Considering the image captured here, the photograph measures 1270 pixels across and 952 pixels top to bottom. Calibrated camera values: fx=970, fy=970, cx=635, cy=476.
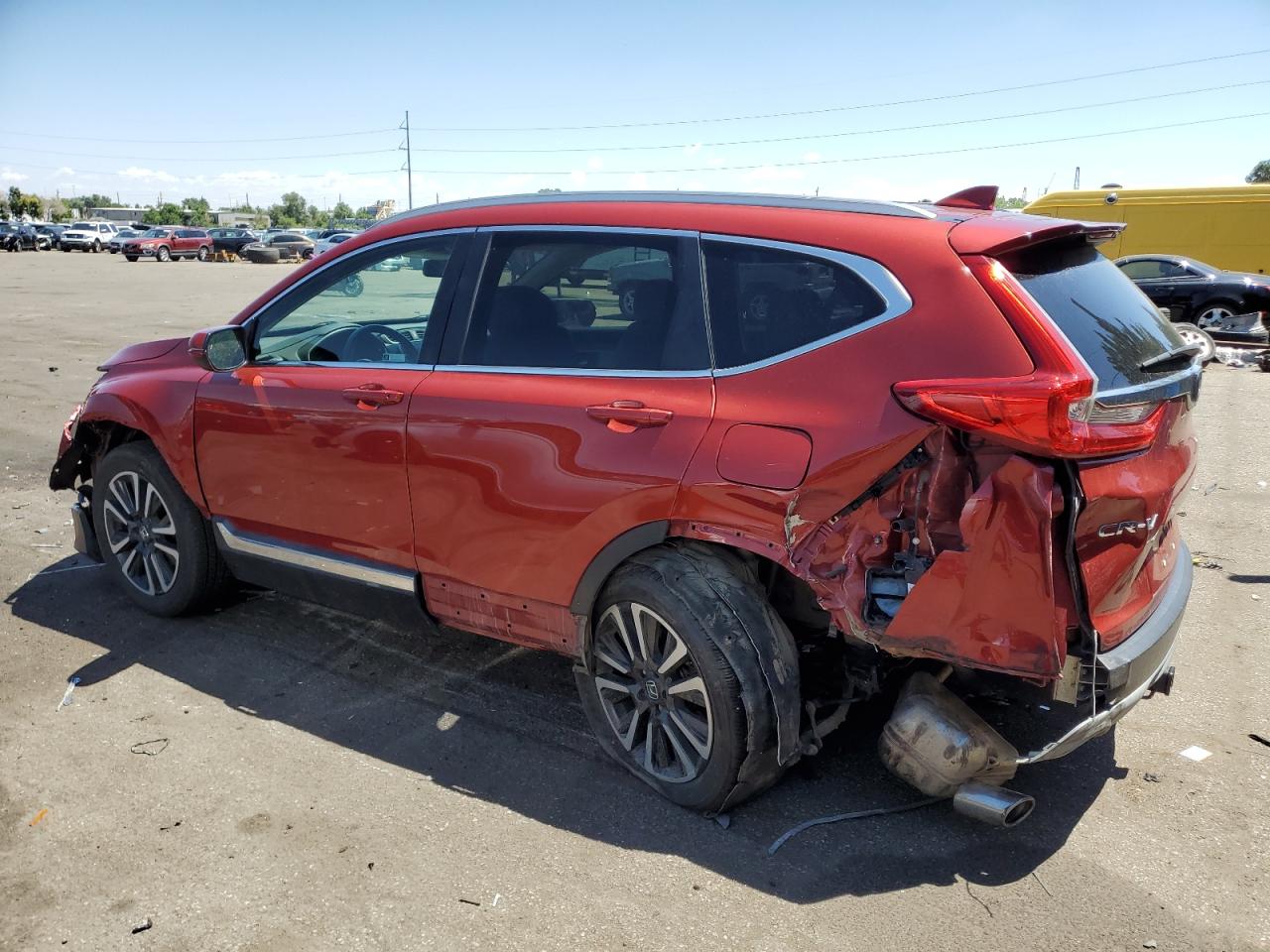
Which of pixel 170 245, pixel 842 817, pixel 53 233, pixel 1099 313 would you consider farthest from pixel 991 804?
pixel 53 233

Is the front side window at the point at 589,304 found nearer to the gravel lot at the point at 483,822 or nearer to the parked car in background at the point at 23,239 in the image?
the gravel lot at the point at 483,822

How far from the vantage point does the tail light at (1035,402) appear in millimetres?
2576

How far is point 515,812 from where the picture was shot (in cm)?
328

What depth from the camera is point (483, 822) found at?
3.23 metres

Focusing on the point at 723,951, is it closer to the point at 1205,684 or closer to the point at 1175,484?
the point at 1175,484

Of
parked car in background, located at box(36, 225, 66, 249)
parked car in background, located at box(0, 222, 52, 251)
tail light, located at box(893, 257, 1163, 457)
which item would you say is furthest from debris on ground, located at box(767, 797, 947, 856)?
parked car in background, located at box(36, 225, 66, 249)

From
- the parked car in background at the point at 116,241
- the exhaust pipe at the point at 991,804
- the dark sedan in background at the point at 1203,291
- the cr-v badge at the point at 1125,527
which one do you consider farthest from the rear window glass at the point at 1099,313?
the parked car in background at the point at 116,241

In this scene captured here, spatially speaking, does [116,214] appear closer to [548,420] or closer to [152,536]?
[152,536]

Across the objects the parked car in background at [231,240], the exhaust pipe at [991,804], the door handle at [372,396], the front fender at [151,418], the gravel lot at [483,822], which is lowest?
the gravel lot at [483,822]

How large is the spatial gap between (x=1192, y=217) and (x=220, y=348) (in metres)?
20.1

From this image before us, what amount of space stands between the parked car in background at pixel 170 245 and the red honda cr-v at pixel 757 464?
52.0 m

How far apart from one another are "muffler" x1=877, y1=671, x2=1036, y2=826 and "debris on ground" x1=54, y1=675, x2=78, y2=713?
10.7 ft

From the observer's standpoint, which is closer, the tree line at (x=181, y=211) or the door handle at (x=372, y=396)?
the door handle at (x=372, y=396)

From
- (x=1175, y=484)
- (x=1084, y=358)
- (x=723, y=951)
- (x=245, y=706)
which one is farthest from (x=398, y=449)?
(x=1175, y=484)
